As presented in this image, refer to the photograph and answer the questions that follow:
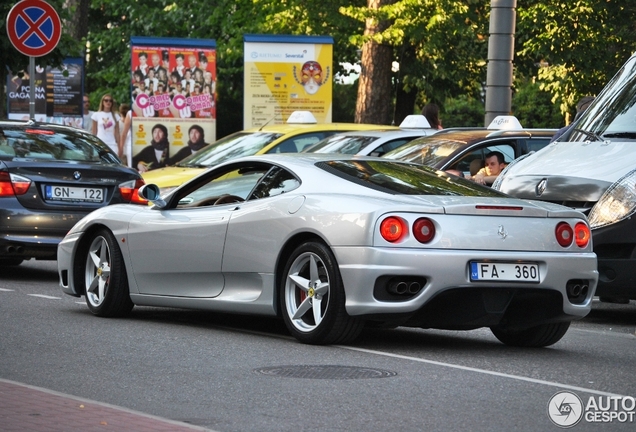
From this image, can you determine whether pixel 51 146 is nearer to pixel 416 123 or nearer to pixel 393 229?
pixel 416 123

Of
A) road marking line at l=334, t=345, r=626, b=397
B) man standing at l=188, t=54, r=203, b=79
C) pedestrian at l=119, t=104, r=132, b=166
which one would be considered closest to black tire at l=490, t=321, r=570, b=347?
road marking line at l=334, t=345, r=626, b=397

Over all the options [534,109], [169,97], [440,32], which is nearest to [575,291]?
[169,97]

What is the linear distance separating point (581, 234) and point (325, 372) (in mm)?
2130

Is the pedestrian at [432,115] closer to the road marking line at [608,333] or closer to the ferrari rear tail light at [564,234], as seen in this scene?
the road marking line at [608,333]

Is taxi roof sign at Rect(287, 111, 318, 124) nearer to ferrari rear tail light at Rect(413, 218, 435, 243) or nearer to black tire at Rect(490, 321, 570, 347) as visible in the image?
black tire at Rect(490, 321, 570, 347)

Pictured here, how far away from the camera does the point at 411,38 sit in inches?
1214

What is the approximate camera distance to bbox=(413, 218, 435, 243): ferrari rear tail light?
8.41 m

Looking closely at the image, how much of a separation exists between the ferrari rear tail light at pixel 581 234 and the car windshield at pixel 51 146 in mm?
6501

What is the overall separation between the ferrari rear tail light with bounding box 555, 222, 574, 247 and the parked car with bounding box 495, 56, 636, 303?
1918mm

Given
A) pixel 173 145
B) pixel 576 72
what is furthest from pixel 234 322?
pixel 576 72

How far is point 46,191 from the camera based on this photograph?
535 inches

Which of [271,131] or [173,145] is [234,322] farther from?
[173,145]

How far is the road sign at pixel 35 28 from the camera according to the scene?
17812 millimetres

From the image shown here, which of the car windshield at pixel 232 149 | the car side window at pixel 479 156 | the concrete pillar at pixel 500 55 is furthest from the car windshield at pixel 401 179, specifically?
the car windshield at pixel 232 149
